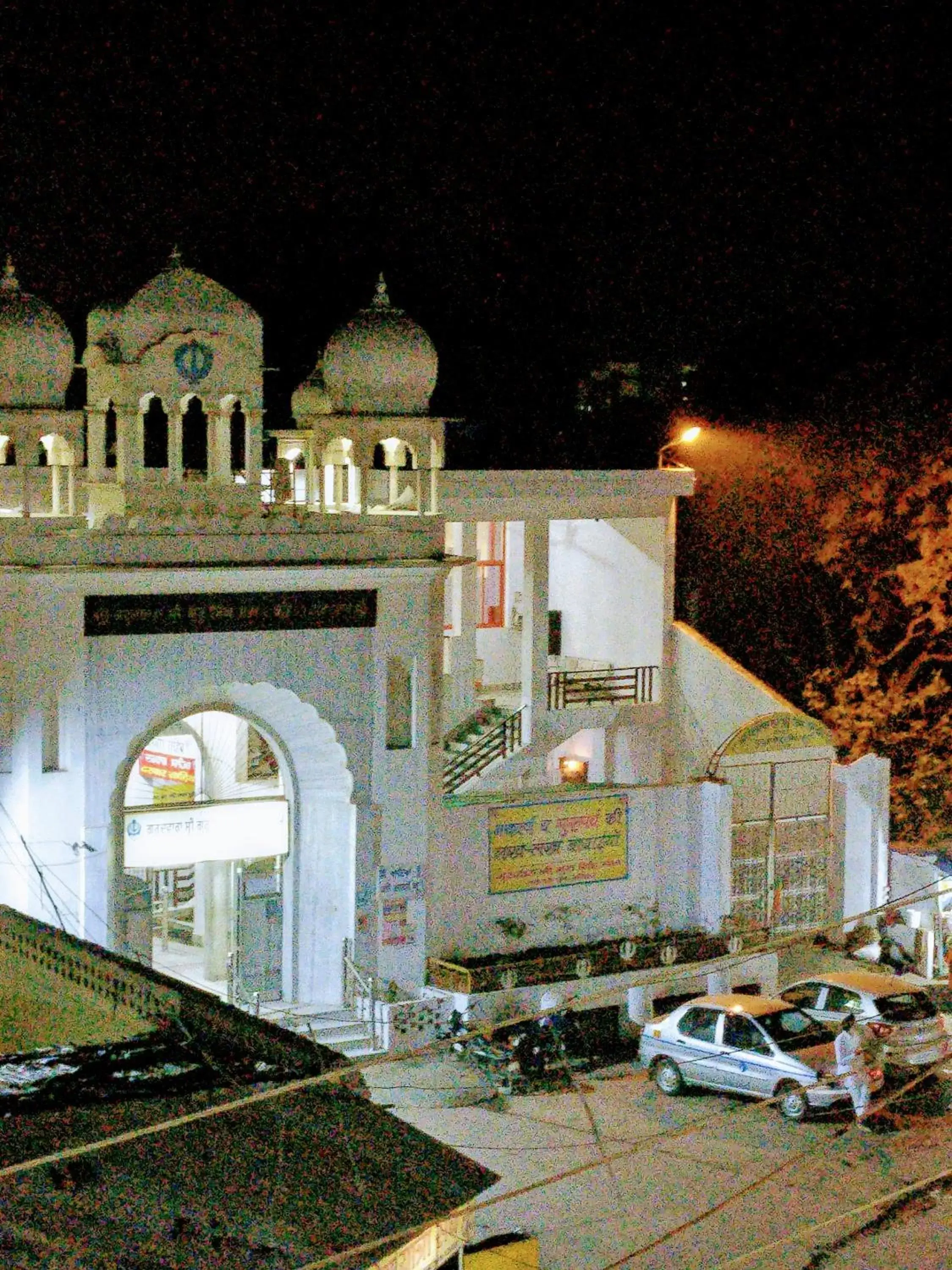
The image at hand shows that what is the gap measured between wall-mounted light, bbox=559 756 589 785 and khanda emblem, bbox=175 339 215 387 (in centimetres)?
978

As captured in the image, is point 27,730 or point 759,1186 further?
point 27,730

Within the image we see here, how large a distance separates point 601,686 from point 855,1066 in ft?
29.8

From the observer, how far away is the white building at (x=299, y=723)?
2000 cm

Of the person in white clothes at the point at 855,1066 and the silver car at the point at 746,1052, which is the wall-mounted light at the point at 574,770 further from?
the person in white clothes at the point at 855,1066

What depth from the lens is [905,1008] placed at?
66.0 ft

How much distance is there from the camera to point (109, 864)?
20.2 meters

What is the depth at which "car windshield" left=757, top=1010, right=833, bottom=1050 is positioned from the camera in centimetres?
1922

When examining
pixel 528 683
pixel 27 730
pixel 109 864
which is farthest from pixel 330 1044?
pixel 528 683

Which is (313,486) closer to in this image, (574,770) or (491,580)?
(491,580)

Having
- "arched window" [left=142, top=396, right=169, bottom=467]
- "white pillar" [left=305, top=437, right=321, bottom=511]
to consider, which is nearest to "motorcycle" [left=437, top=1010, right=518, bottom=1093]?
"white pillar" [left=305, top=437, right=321, bottom=511]

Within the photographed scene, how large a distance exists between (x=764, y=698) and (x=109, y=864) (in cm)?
984

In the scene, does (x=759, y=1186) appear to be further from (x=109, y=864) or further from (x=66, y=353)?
(x=66, y=353)

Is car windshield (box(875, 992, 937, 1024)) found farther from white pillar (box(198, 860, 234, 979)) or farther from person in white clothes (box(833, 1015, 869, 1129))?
white pillar (box(198, 860, 234, 979))

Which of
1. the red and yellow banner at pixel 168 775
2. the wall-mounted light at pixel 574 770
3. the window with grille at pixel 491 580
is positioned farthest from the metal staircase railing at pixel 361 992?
the window with grille at pixel 491 580
